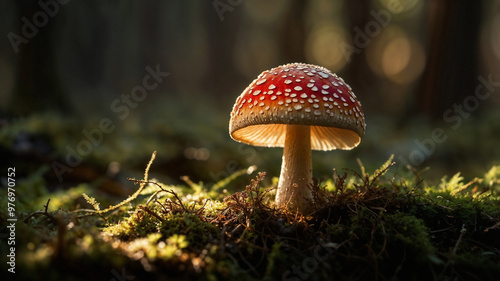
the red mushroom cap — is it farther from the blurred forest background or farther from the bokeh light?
the bokeh light

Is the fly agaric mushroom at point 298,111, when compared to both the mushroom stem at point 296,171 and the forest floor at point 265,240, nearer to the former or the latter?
the mushroom stem at point 296,171

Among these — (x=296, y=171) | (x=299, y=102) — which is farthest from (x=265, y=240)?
(x=299, y=102)

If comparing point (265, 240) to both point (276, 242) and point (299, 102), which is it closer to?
point (276, 242)

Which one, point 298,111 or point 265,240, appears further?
point 298,111

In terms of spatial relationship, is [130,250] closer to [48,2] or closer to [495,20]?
[48,2]

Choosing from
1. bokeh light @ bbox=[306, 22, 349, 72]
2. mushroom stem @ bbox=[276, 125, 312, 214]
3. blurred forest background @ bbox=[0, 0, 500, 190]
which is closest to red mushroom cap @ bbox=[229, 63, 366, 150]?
mushroom stem @ bbox=[276, 125, 312, 214]

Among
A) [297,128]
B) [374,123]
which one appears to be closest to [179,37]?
[374,123]

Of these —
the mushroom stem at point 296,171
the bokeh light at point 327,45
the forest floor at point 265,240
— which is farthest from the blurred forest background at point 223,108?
the bokeh light at point 327,45

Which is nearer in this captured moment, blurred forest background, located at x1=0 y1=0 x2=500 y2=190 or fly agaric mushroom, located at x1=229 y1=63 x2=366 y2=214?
fly agaric mushroom, located at x1=229 y1=63 x2=366 y2=214

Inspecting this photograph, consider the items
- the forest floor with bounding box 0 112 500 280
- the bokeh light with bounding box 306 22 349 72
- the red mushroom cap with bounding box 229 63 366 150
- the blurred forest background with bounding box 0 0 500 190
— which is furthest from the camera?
the bokeh light with bounding box 306 22 349 72
